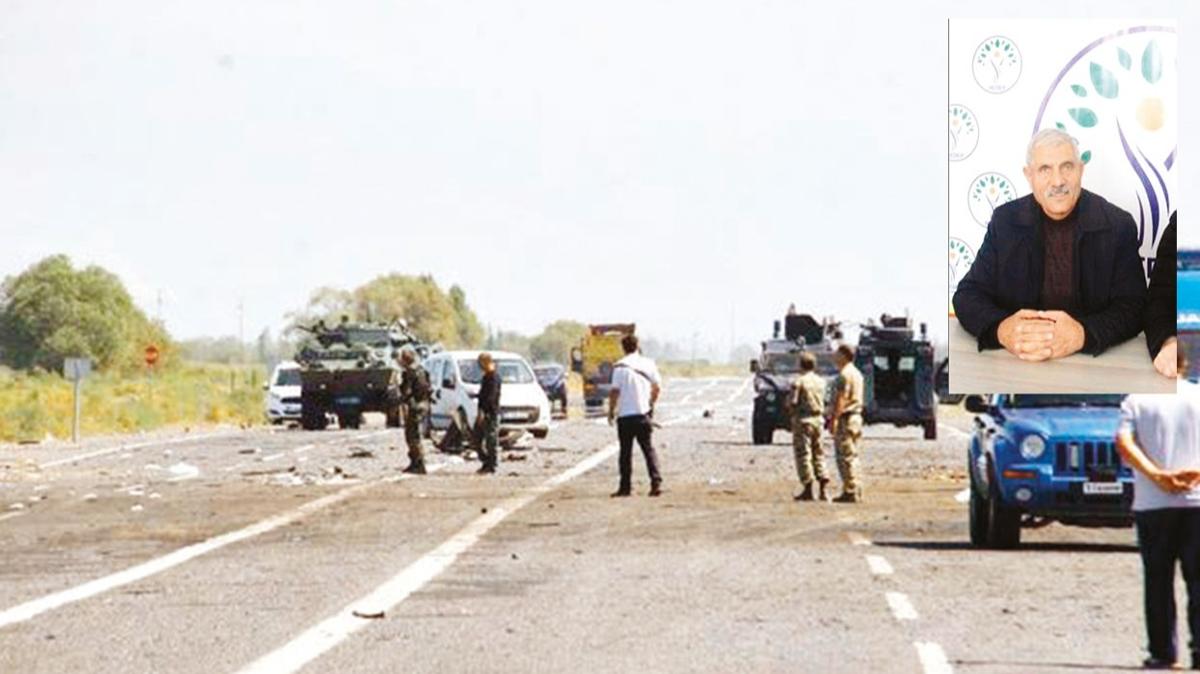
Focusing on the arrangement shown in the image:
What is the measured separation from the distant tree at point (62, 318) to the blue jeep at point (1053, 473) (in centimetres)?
12753

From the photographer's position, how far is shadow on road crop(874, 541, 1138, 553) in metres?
24.4

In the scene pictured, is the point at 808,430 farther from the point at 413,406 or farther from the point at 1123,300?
the point at 413,406

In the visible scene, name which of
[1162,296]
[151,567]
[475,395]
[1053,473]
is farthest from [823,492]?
[475,395]

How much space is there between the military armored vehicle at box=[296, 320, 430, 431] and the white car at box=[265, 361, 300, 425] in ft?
7.67

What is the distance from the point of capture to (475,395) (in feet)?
169

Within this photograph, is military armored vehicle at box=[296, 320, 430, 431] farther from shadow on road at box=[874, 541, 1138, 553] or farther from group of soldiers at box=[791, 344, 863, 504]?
shadow on road at box=[874, 541, 1138, 553]

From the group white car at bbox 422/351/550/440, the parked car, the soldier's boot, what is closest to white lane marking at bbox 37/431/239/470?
white car at bbox 422/351/550/440

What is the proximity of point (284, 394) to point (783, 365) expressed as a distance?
17.9m

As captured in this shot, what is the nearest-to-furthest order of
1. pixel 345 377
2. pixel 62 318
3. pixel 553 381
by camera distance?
1. pixel 345 377
2. pixel 553 381
3. pixel 62 318

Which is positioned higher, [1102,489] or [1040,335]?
[1040,335]

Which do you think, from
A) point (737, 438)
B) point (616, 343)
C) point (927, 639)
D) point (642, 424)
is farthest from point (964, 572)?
point (616, 343)

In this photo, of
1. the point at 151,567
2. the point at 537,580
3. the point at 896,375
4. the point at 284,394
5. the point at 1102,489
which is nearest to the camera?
the point at 537,580

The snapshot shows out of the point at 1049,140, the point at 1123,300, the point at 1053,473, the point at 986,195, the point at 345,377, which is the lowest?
the point at 1053,473

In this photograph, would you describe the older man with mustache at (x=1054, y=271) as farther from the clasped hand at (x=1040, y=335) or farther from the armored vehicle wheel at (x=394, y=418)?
the armored vehicle wheel at (x=394, y=418)
